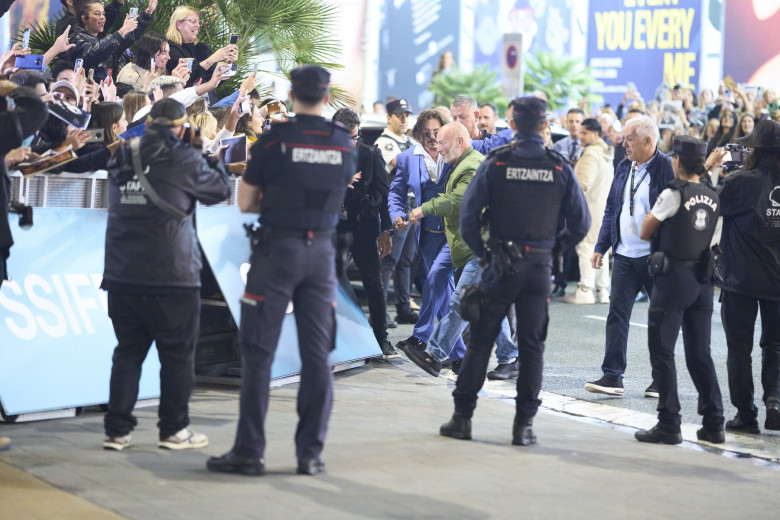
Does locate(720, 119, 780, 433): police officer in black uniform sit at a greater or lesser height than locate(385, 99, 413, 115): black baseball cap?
lesser

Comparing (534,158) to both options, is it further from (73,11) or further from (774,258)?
(73,11)

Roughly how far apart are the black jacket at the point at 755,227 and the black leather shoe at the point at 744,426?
2.63 ft

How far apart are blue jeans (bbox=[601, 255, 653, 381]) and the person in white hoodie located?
17.2 feet

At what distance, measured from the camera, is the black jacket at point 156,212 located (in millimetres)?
6273

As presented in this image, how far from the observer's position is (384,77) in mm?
47094

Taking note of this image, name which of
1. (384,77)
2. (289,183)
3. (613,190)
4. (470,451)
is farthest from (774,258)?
(384,77)

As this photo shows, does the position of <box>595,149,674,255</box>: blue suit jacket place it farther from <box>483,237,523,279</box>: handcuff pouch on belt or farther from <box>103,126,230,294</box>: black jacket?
<box>103,126,230,294</box>: black jacket

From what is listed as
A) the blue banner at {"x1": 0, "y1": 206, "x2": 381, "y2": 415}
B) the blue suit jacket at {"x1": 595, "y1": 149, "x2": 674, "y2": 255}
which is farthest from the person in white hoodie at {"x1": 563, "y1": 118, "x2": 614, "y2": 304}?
the blue banner at {"x1": 0, "y1": 206, "x2": 381, "y2": 415}

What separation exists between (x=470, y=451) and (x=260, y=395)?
1.44m

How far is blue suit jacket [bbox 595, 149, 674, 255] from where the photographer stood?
856 cm

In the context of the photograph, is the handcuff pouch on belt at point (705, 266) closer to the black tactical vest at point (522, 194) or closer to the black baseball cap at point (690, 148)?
the black baseball cap at point (690, 148)

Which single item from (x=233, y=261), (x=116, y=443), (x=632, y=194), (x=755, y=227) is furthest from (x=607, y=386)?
(x=116, y=443)

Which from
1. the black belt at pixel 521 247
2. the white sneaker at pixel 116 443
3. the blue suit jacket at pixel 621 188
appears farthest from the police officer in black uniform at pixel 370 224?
the white sneaker at pixel 116 443

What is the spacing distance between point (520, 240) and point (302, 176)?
61.0 inches
